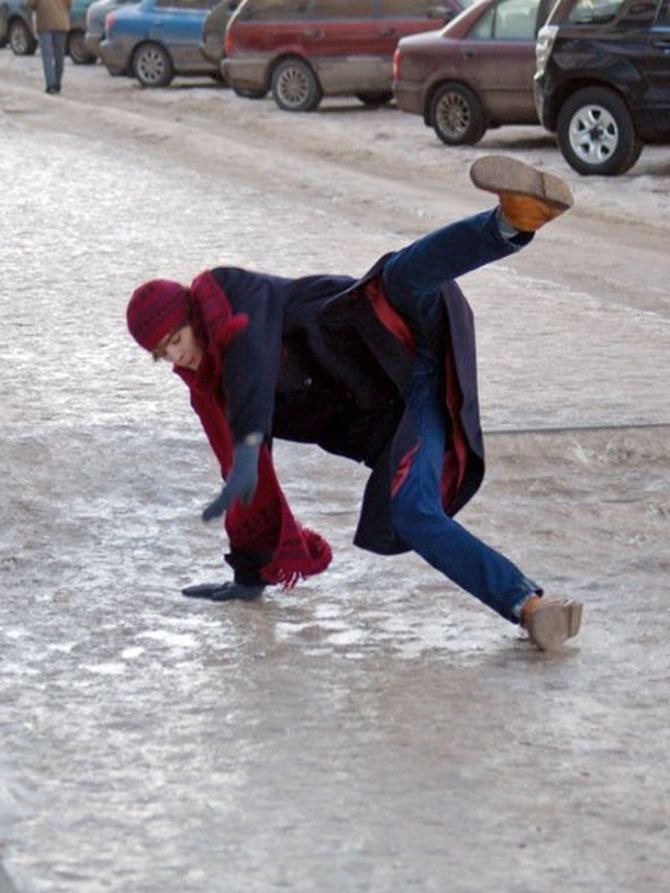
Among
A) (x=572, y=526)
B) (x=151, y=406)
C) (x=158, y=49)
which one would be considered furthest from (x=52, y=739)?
(x=158, y=49)

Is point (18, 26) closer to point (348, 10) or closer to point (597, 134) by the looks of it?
point (348, 10)

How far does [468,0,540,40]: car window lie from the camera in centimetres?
2011

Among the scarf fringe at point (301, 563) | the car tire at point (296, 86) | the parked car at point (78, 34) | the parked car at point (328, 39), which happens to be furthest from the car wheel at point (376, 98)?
the scarf fringe at point (301, 563)

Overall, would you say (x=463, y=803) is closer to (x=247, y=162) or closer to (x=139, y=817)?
(x=139, y=817)

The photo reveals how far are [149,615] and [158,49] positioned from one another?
22.9 m

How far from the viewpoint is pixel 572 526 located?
7324 millimetres

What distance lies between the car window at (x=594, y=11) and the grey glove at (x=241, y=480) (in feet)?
41.5

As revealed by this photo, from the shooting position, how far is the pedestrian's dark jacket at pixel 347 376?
5.72 m

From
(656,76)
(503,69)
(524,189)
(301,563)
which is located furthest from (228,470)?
(503,69)

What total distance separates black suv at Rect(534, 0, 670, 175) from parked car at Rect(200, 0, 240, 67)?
32.7 ft

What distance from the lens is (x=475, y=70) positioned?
19906 millimetres

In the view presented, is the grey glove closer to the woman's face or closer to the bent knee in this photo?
the woman's face

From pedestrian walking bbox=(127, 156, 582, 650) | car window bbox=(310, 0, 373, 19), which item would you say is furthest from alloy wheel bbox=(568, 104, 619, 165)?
pedestrian walking bbox=(127, 156, 582, 650)

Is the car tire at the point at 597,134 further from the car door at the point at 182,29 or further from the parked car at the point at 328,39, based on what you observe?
the car door at the point at 182,29
